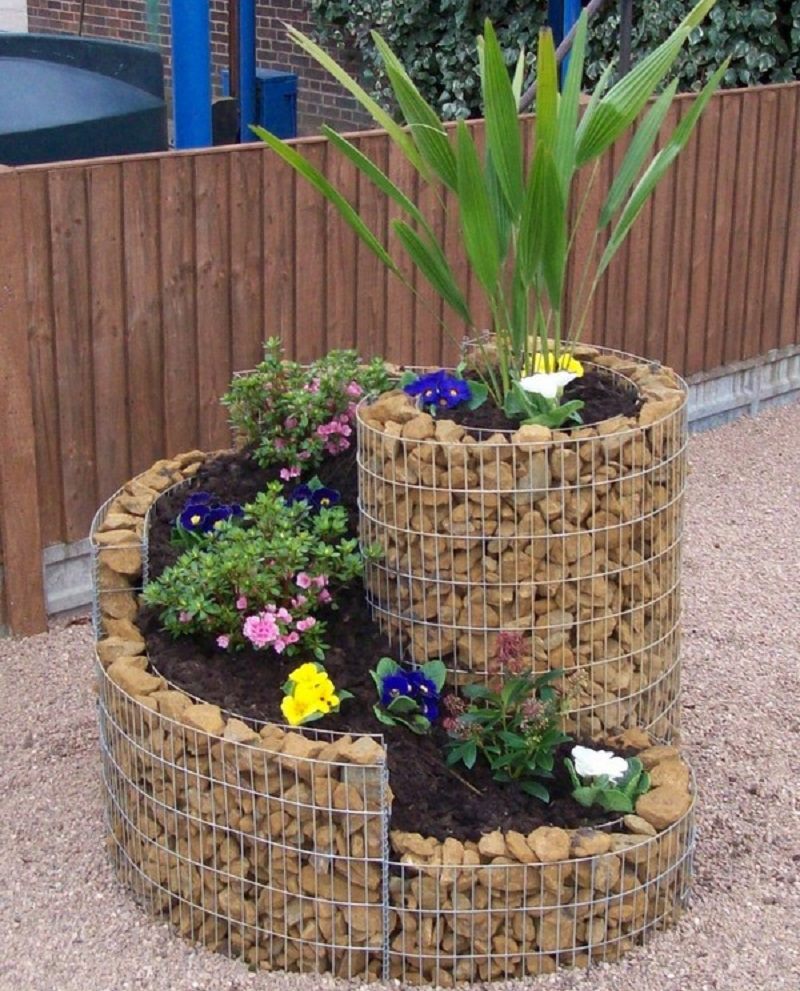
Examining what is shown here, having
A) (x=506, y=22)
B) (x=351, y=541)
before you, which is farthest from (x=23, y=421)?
(x=506, y=22)

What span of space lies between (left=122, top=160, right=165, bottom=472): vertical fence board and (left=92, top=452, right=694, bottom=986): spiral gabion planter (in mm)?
1926

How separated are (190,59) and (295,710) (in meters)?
4.48

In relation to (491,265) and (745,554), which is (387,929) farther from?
(745,554)

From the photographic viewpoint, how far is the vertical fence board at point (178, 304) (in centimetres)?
501

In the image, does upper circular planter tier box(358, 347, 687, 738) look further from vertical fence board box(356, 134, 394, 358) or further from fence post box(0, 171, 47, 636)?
vertical fence board box(356, 134, 394, 358)

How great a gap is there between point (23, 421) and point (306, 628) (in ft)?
5.45

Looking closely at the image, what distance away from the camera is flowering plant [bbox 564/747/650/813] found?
3279 millimetres

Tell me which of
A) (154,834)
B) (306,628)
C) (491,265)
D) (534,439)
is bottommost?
(154,834)

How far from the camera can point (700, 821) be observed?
3805 millimetres

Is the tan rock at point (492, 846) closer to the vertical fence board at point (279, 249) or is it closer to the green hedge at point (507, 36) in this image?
the vertical fence board at point (279, 249)

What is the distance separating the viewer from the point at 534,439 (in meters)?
3.38

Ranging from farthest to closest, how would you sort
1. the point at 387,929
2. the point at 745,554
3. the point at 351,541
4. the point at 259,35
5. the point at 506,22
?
the point at 259,35 → the point at 506,22 → the point at 745,554 → the point at 351,541 → the point at 387,929

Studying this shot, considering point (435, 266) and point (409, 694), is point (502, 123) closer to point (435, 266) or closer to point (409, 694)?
point (435, 266)

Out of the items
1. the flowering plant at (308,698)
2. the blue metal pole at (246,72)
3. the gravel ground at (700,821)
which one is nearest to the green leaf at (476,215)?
the flowering plant at (308,698)
